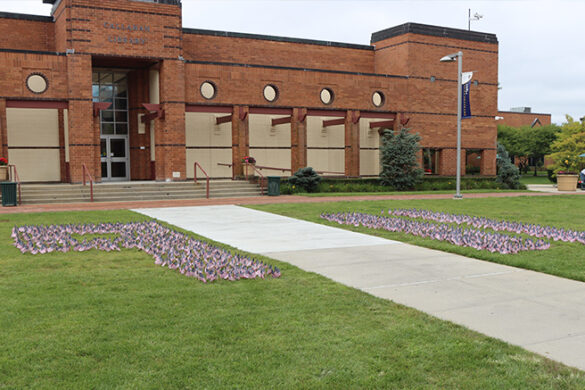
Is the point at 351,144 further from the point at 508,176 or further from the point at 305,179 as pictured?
the point at 508,176

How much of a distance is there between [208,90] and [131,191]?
7541mm

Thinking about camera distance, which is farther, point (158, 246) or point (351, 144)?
point (351, 144)

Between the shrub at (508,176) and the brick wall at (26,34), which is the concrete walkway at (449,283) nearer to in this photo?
the brick wall at (26,34)

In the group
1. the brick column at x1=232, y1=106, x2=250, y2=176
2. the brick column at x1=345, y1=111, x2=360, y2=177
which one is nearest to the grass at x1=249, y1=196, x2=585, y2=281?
the brick column at x1=232, y1=106, x2=250, y2=176

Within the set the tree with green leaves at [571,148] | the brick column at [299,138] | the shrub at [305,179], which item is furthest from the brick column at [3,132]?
the tree with green leaves at [571,148]

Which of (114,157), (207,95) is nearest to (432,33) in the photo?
(207,95)

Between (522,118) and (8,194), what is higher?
(522,118)

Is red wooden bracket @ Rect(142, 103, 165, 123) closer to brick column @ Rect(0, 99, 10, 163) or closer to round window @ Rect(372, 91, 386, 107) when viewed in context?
brick column @ Rect(0, 99, 10, 163)

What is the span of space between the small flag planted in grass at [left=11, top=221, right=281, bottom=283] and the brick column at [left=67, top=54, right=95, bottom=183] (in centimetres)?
1338

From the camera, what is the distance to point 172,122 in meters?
27.3

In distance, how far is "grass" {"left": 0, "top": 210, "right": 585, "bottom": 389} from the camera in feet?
13.4

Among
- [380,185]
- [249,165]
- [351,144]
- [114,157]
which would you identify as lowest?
[380,185]

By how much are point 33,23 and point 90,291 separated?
2656cm

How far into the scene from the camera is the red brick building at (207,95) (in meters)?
25.7
